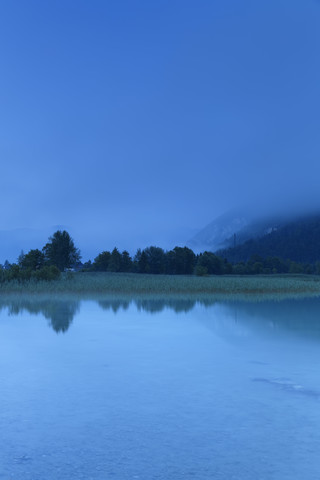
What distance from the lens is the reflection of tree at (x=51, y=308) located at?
2132 cm

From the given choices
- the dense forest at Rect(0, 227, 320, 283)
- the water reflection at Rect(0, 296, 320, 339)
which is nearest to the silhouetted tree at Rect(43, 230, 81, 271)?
A: the dense forest at Rect(0, 227, 320, 283)

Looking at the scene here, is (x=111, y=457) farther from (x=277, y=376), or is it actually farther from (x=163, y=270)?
(x=163, y=270)

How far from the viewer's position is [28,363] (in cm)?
1278

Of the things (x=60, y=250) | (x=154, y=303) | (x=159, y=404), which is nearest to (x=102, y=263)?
(x=60, y=250)

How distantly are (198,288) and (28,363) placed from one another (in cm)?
2969

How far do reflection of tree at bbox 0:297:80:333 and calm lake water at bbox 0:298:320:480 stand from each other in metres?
2.39

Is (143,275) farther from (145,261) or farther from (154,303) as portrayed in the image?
(154,303)

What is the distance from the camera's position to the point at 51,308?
27094 mm

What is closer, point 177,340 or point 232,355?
point 232,355

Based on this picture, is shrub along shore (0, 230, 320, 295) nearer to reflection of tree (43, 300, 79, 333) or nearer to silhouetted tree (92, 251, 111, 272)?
silhouetted tree (92, 251, 111, 272)

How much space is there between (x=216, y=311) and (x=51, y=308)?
8.71 meters

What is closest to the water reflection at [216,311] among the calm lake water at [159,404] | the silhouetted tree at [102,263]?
the calm lake water at [159,404]

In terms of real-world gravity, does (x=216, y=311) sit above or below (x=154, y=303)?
below

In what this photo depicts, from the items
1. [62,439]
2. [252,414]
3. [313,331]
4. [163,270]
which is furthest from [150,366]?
[163,270]
